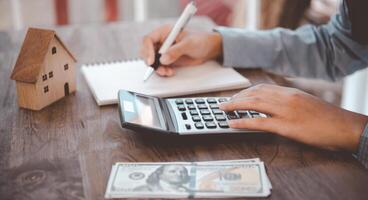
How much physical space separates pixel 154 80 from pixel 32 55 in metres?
0.25

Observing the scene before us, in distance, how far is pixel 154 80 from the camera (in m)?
1.02

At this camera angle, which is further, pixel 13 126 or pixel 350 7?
pixel 350 7

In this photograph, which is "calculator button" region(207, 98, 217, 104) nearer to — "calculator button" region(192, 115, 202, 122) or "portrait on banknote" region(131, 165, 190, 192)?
"calculator button" region(192, 115, 202, 122)

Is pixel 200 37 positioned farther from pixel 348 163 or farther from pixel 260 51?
pixel 348 163

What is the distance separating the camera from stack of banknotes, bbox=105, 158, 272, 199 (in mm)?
640

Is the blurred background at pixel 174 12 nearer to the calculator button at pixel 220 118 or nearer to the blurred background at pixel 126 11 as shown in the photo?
the blurred background at pixel 126 11

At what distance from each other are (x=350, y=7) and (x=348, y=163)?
0.49 metres

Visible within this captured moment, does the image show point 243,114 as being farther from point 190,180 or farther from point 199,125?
point 190,180

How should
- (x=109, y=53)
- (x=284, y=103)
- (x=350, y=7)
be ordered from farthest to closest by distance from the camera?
(x=109, y=53) → (x=350, y=7) → (x=284, y=103)

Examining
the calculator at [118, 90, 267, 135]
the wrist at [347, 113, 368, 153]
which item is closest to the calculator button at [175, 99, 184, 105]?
the calculator at [118, 90, 267, 135]

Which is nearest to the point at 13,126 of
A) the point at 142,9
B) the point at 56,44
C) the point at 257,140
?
the point at 56,44

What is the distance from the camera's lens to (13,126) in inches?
33.3

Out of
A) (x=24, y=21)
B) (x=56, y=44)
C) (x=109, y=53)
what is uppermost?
(x=56, y=44)

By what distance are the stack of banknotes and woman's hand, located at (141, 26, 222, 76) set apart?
1.19 feet
